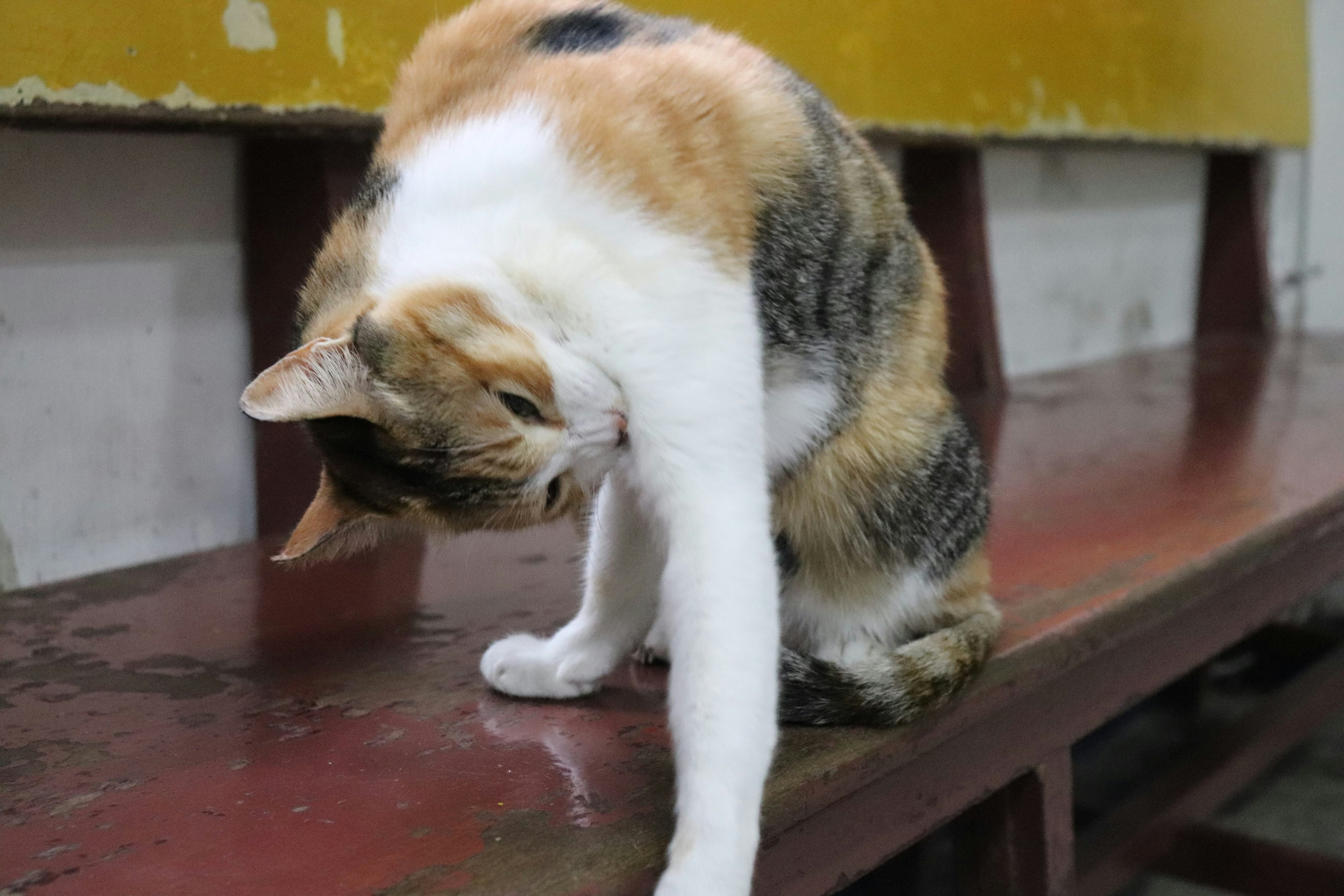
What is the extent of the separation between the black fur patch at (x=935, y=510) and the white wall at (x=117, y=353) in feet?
3.24

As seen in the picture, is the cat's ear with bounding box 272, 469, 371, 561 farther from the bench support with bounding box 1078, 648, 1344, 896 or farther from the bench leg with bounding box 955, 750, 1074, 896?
the bench support with bounding box 1078, 648, 1344, 896

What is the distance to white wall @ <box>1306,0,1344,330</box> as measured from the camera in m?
Result: 3.79

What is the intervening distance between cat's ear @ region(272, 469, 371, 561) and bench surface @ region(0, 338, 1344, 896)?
16cm

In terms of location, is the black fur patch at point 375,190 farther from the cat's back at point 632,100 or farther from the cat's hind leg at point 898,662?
the cat's hind leg at point 898,662

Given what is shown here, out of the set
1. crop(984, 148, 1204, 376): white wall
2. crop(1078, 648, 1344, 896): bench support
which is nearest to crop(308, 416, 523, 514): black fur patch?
crop(1078, 648, 1344, 896): bench support

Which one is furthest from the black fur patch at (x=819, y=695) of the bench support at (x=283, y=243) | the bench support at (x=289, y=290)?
the bench support at (x=283, y=243)

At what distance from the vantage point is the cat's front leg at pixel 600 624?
3.50ft

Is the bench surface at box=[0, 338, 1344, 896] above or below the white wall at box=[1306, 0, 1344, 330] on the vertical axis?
below

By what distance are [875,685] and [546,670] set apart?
28cm

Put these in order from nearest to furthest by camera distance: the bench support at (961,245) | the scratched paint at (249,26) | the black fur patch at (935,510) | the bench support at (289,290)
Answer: the black fur patch at (935,510)
the scratched paint at (249,26)
the bench support at (289,290)
the bench support at (961,245)

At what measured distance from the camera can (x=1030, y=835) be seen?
1.28m

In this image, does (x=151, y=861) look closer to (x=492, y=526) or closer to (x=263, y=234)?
(x=492, y=526)

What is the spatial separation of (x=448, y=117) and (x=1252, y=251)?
3176 millimetres

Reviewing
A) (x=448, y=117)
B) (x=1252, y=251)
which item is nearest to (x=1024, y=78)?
(x=1252, y=251)
